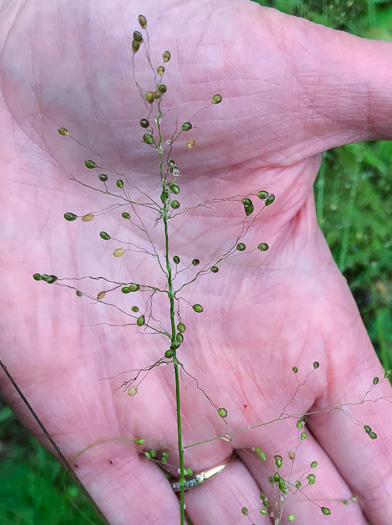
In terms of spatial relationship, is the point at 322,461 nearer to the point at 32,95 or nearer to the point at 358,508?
the point at 358,508

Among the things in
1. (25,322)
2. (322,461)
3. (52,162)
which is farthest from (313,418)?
(52,162)

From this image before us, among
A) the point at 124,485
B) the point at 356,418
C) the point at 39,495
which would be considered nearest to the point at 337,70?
the point at 356,418

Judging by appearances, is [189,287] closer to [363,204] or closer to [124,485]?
[124,485]

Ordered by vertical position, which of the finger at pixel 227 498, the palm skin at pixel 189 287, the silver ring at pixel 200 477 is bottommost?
the finger at pixel 227 498

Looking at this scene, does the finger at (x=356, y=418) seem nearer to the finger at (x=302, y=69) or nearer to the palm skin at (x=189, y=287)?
the palm skin at (x=189, y=287)

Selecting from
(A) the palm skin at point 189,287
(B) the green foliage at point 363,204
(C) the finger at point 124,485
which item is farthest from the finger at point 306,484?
(B) the green foliage at point 363,204

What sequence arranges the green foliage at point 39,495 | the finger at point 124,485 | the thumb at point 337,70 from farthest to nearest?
1. the green foliage at point 39,495
2. the finger at point 124,485
3. the thumb at point 337,70

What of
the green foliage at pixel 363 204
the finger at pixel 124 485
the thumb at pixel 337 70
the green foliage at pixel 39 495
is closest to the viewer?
the thumb at pixel 337 70
